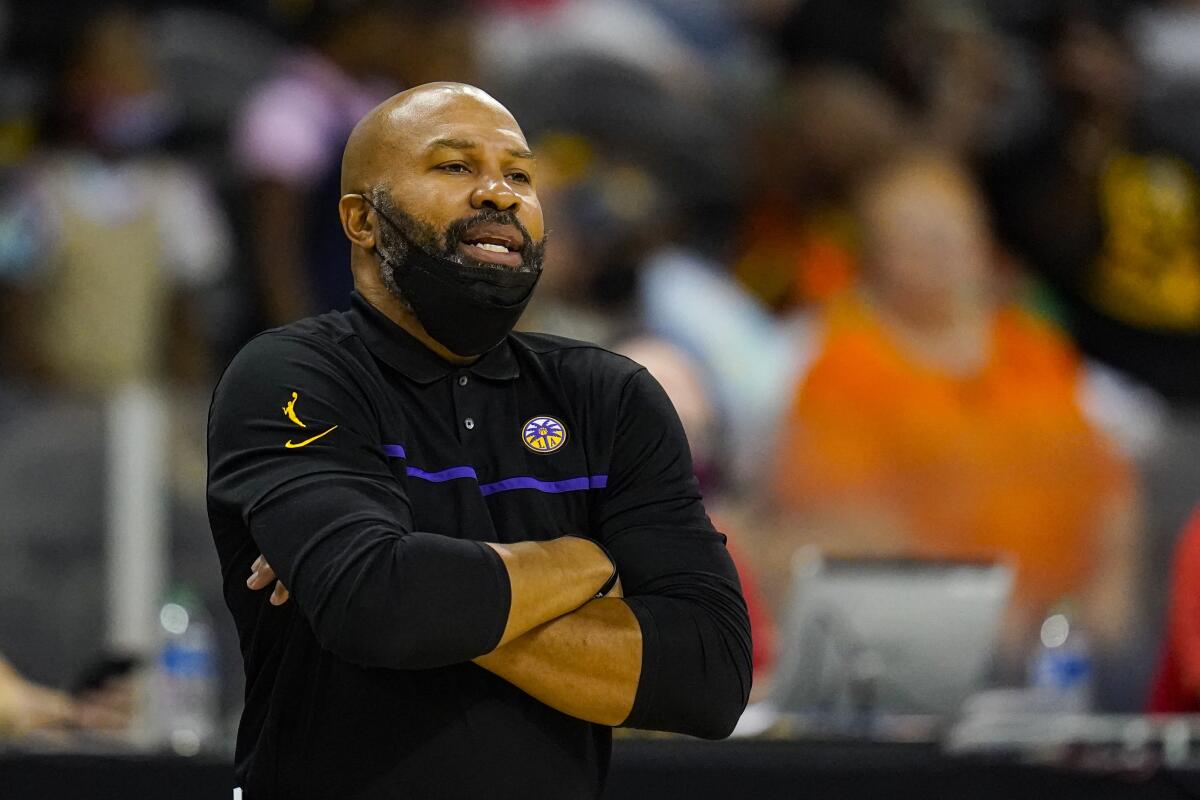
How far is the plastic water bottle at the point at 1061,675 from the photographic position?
3.93m

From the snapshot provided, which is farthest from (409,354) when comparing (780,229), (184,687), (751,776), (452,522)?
(780,229)

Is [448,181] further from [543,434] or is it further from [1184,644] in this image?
[1184,644]

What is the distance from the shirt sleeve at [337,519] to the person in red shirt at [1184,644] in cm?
223

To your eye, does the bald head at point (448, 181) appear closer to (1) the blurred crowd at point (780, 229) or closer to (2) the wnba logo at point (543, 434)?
(2) the wnba logo at point (543, 434)

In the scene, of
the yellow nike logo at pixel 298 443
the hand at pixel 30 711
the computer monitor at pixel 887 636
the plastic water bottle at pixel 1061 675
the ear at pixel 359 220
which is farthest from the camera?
the plastic water bottle at pixel 1061 675

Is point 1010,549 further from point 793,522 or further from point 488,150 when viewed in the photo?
point 488,150

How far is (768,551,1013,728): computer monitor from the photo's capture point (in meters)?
3.24

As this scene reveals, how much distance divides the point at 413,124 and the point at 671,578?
56cm

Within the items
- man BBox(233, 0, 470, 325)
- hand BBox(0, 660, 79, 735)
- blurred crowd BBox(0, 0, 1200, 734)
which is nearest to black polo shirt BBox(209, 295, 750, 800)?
hand BBox(0, 660, 79, 735)

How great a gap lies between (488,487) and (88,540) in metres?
3.39

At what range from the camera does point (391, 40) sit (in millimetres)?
6734

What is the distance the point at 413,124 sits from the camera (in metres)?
1.93

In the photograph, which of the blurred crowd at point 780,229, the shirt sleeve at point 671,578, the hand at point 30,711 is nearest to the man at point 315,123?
the blurred crowd at point 780,229

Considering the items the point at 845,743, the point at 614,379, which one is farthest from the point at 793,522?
the point at 614,379
